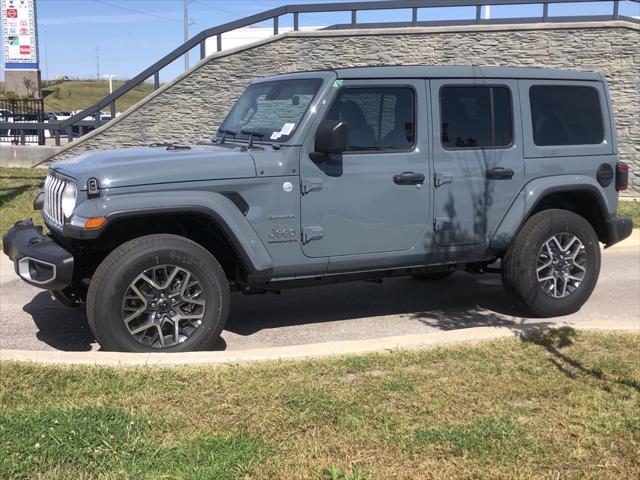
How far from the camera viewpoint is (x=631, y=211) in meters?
12.4

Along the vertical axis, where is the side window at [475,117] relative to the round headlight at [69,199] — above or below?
above

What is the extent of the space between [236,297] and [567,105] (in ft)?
11.6

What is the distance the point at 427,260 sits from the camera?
217 inches

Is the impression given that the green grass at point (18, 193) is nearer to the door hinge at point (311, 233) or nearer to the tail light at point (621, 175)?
the door hinge at point (311, 233)

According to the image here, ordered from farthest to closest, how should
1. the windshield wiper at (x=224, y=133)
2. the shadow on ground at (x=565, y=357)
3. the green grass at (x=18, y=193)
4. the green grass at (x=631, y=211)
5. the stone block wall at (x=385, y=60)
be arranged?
1. the stone block wall at (x=385, y=60)
2. the green grass at (x=631, y=211)
3. the green grass at (x=18, y=193)
4. the windshield wiper at (x=224, y=133)
5. the shadow on ground at (x=565, y=357)

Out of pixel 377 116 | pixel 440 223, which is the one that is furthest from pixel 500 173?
pixel 377 116

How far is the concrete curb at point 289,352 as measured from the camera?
4.30 meters

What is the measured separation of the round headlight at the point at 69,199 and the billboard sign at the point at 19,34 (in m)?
20.5

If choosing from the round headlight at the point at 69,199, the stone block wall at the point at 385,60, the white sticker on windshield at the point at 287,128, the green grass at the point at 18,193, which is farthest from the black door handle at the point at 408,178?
the stone block wall at the point at 385,60

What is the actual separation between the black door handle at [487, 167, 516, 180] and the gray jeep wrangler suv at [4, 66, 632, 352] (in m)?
0.03

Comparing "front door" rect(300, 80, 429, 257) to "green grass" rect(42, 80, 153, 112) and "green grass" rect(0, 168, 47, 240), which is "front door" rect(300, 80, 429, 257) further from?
"green grass" rect(42, 80, 153, 112)

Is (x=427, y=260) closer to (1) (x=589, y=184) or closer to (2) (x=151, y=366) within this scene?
(1) (x=589, y=184)

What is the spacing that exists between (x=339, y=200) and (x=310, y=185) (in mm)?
253

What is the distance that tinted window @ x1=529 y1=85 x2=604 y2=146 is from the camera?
5.87 meters
